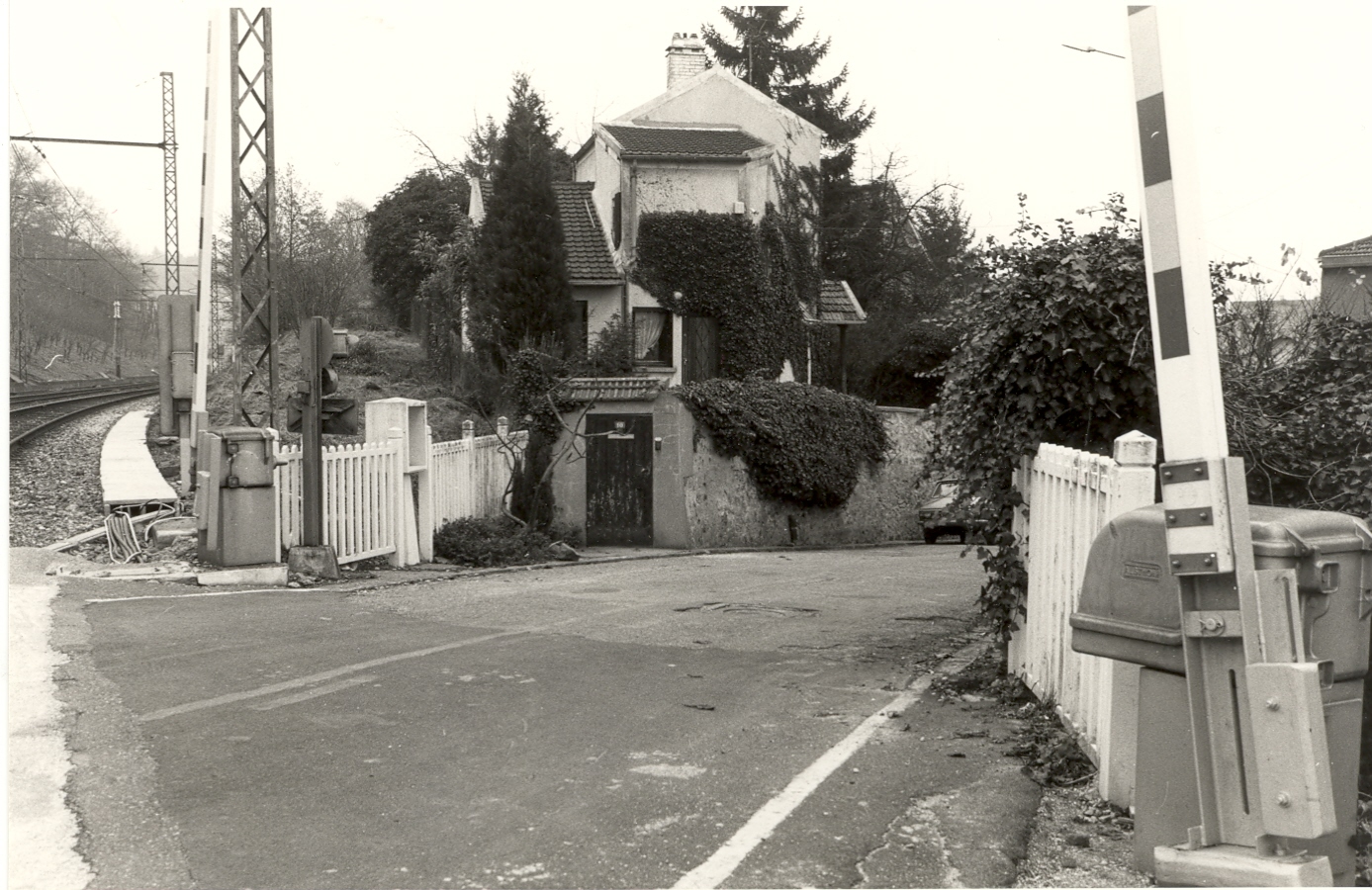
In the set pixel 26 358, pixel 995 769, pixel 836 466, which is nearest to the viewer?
pixel 995 769

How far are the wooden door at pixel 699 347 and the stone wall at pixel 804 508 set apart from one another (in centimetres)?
423

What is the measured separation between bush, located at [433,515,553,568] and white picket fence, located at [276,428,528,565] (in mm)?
295

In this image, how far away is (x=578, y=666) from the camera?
318 inches

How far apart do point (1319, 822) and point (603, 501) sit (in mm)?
19792

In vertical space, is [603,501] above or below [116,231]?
below

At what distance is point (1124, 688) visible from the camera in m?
4.83

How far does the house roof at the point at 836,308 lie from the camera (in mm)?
35031

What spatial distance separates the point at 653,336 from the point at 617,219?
3.11 m

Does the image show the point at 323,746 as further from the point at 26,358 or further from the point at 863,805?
the point at 26,358

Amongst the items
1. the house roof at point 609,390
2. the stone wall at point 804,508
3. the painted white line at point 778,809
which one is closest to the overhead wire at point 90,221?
the house roof at point 609,390

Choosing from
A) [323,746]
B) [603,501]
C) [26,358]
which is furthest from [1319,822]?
[26,358]

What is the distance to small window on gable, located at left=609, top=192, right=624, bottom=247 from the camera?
31109 millimetres

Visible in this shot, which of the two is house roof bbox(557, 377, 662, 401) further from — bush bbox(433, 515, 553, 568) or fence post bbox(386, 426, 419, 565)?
fence post bbox(386, 426, 419, 565)

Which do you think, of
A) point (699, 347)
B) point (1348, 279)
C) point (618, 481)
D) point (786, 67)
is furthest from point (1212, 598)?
point (786, 67)
